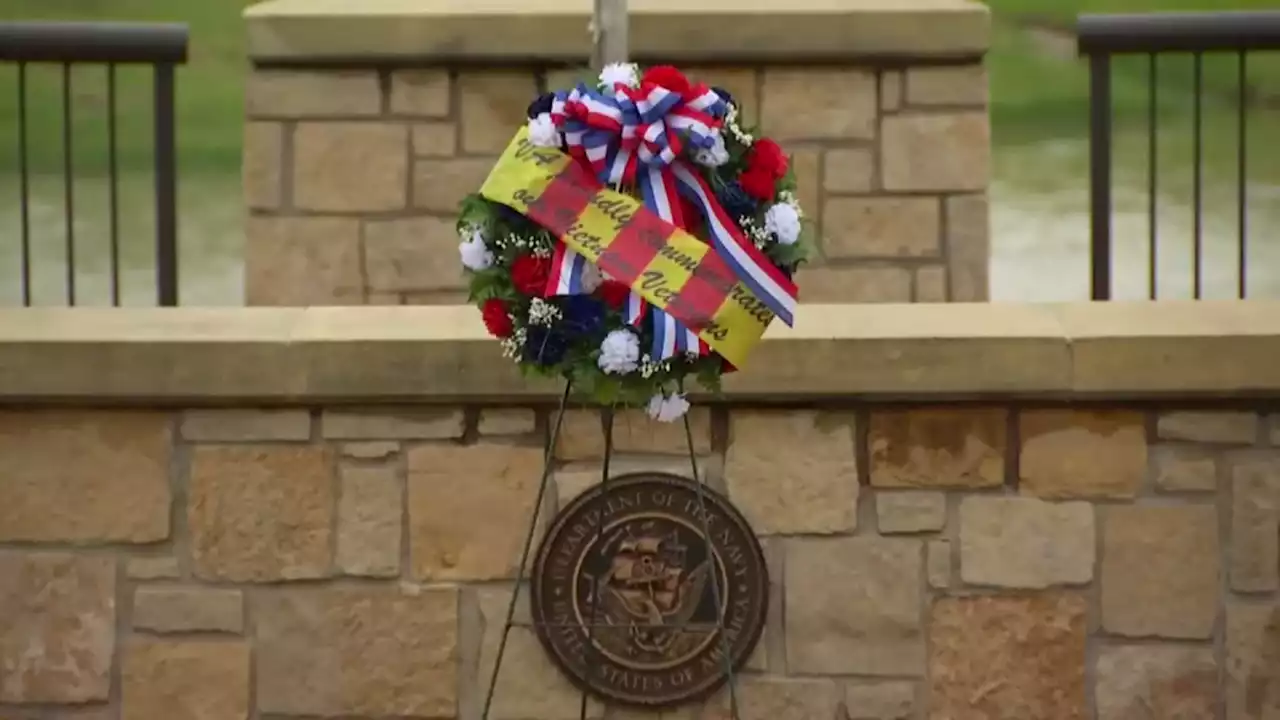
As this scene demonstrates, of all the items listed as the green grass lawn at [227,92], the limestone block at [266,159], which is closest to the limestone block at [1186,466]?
the limestone block at [266,159]

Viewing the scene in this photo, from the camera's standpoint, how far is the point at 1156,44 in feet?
16.2

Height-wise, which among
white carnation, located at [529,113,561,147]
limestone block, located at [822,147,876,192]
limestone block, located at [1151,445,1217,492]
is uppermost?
limestone block, located at [822,147,876,192]

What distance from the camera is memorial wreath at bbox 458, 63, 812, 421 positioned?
3.16 m

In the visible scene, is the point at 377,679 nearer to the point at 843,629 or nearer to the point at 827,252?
the point at 843,629

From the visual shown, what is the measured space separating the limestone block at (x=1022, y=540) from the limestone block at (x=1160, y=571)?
0.17 feet

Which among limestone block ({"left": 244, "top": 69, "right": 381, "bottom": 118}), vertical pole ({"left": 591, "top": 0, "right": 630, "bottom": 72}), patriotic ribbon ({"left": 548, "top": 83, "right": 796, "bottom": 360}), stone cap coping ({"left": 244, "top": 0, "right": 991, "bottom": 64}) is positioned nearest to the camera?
patriotic ribbon ({"left": 548, "top": 83, "right": 796, "bottom": 360})

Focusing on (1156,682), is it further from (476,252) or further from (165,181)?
(165,181)

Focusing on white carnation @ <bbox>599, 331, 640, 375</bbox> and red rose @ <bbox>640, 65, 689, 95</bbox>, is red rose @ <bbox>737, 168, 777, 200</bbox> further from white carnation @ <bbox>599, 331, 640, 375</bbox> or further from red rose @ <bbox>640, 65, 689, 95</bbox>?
white carnation @ <bbox>599, 331, 640, 375</bbox>

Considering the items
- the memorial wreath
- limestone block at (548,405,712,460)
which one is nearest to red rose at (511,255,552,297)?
the memorial wreath

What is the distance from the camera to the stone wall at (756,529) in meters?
3.94

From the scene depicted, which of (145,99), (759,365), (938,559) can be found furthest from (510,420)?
(145,99)

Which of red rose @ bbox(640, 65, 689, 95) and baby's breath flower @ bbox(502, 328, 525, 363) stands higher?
red rose @ bbox(640, 65, 689, 95)

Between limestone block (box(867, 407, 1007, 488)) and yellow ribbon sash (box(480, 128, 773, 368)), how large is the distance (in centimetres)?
79

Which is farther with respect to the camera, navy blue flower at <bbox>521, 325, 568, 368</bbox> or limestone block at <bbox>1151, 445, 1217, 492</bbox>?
limestone block at <bbox>1151, 445, 1217, 492</bbox>
